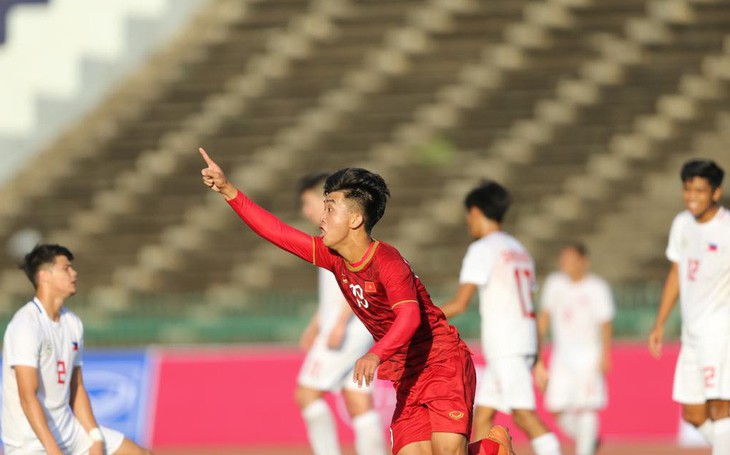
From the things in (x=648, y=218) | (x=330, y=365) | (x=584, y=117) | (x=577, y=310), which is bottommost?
(x=330, y=365)

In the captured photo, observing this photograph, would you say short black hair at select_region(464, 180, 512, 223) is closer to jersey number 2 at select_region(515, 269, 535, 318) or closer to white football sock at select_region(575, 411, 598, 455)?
jersey number 2 at select_region(515, 269, 535, 318)

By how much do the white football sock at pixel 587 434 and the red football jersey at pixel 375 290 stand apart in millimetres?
5798

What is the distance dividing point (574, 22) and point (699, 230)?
1538cm

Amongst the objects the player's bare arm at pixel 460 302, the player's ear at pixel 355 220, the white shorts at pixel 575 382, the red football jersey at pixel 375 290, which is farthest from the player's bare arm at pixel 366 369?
the white shorts at pixel 575 382

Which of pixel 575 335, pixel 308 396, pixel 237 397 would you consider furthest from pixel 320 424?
pixel 237 397

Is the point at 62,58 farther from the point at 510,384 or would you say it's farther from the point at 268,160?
the point at 510,384

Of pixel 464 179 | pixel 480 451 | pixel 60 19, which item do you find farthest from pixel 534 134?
pixel 480 451

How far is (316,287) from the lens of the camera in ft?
72.5

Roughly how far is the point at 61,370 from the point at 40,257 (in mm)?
722

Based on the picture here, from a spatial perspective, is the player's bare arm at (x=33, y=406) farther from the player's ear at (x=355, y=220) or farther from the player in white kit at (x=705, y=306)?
the player in white kit at (x=705, y=306)

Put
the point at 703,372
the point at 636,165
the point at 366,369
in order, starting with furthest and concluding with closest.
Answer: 1. the point at 636,165
2. the point at 703,372
3. the point at 366,369

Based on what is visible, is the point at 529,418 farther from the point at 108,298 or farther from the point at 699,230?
the point at 108,298

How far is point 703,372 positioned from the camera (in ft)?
33.2

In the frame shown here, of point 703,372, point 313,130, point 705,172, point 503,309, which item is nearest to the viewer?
point 705,172
